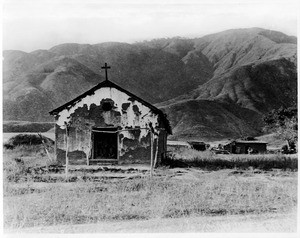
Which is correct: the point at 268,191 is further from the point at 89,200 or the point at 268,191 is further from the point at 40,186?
the point at 40,186

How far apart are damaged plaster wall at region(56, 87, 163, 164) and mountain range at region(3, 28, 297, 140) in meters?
20.4

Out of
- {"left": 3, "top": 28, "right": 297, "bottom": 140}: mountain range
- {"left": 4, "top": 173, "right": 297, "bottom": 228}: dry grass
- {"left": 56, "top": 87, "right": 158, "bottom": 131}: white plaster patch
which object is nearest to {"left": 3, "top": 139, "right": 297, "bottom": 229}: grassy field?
{"left": 4, "top": 173, "right": 297, "bottom": 228}: dry grass

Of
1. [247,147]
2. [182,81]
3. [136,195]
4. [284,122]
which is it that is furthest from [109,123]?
[182,81]

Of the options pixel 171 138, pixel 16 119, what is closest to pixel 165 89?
pixel 171 138

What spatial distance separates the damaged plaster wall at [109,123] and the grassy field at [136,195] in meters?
1.61

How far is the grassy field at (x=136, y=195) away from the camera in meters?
13.2

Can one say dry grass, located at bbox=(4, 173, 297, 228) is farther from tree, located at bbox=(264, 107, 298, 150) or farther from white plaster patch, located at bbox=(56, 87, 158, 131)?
tree, located at bbox=(264, 107, 298, 150)

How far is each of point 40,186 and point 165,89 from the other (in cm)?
7806

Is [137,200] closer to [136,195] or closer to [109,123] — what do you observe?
[136,195]

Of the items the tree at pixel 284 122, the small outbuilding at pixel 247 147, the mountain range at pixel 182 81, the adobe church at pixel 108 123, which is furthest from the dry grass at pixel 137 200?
the small outbuilding at pixel 247 147

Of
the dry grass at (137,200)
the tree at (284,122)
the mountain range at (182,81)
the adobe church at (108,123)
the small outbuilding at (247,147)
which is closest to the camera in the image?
the dry grass at (137,200)

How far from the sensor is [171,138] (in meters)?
77.1

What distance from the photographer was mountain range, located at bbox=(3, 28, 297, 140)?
2327 inches

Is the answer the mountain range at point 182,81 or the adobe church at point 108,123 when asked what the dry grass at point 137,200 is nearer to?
the adobe church at point 108,123
